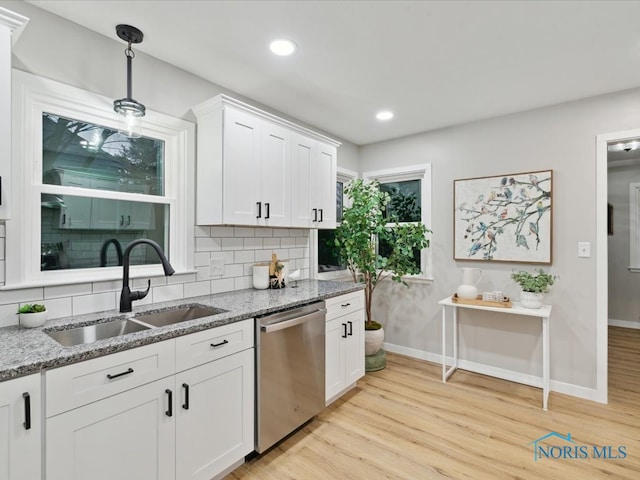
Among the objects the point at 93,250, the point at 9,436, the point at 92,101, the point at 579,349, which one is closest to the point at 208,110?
the point at 92,101

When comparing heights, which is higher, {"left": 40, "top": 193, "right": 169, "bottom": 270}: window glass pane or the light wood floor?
{"left": 40, "top": 193, "right": 169, "bottom": 270}: window glass pane

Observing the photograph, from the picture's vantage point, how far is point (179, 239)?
2400mm

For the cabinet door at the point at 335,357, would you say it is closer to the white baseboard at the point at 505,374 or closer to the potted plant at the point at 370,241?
the potted plant at the point at 370,241

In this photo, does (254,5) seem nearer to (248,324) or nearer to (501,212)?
(248,324)

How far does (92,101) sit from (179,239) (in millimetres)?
971

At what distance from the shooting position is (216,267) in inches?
102

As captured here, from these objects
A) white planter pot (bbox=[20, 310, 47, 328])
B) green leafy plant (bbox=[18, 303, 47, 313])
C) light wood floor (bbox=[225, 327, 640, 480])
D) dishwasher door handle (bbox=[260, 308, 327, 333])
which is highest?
green leafy plant (bbox=[18, 303, 47, 313])

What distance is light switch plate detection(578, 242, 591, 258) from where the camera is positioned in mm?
2816

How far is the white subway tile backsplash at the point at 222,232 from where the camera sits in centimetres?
259

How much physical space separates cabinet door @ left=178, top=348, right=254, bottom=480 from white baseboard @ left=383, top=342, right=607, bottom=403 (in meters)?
2.35

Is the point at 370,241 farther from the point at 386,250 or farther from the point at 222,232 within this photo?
the point at 222,232

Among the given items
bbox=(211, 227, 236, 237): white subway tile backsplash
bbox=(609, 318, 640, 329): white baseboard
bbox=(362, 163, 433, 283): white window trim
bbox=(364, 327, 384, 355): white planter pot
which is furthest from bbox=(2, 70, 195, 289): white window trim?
bbox=(609, 318, 640, 329): white baseboard

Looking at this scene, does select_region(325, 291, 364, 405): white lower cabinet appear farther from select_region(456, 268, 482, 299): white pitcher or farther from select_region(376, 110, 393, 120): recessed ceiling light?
select_region(376, 110, 393, 120): recessed ceiling light

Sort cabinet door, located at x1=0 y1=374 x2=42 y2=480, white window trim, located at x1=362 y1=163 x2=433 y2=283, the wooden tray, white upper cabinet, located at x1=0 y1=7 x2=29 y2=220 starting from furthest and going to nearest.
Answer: white window trim, located at x1=362 y1=163 x2=433 y2=283
the wooden tray
white upper cabinet, located at x1=0 y1=7 x2=29 y2=220
cabinet door, located at x1=0 y1=374 x2=42 y2=480
